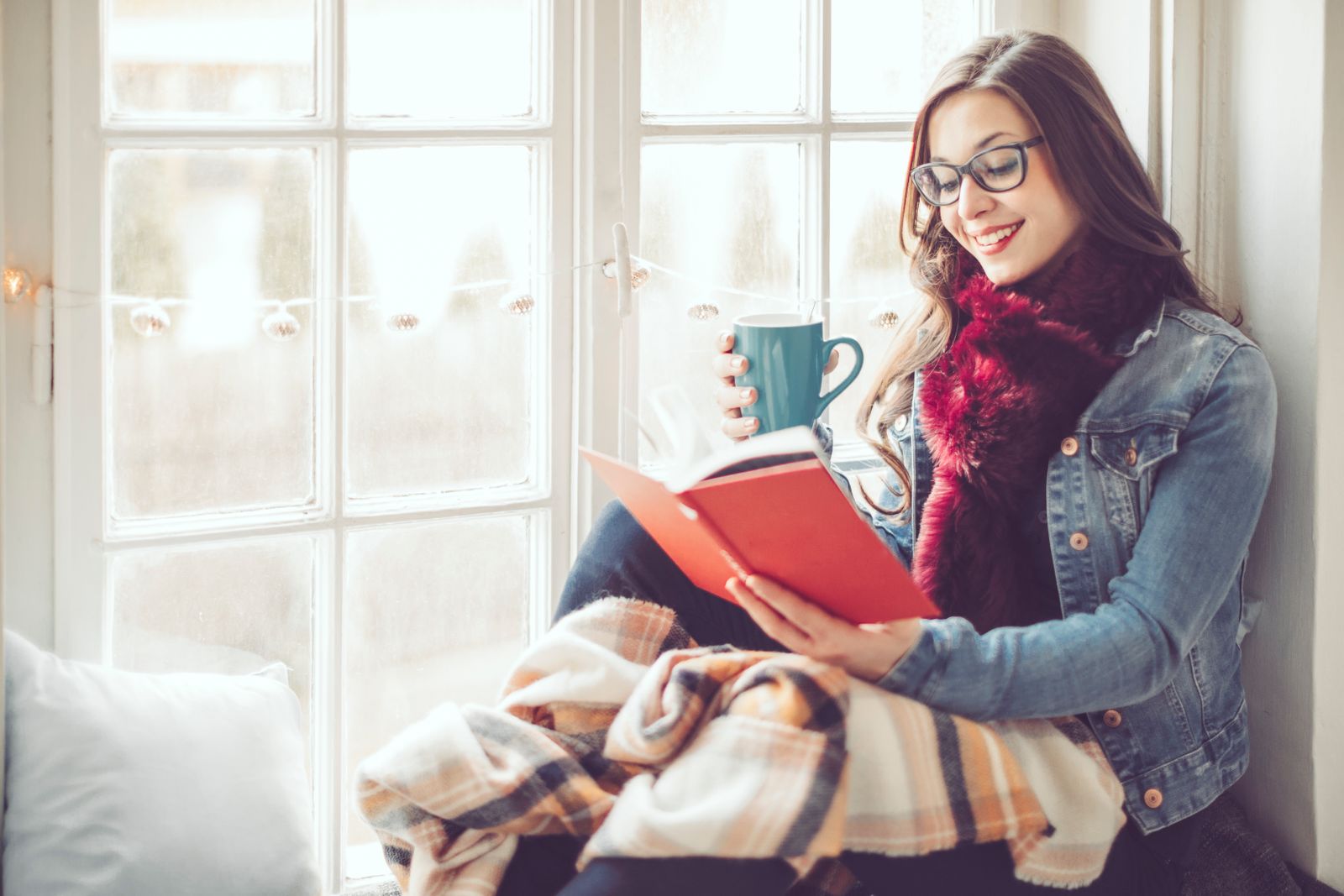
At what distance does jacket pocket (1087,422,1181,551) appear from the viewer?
1.26 meters

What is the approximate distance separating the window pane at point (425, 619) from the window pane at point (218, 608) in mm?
58

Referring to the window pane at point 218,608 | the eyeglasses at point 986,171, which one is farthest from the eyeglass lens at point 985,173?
the window pane at point 218,608

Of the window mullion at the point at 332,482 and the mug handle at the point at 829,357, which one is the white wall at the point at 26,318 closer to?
the window mullion at the point at 332,482

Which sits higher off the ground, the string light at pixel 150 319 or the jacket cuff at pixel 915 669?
the string light at pixel 150 319

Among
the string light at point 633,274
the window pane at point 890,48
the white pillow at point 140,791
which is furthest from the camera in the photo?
the window pane at point 890,48

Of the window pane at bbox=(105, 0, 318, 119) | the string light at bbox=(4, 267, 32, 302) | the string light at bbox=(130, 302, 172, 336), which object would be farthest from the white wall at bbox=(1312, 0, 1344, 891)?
the string light at bbox=(4, 267, 32, 302)

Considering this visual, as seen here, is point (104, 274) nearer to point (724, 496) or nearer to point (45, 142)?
point (45, 142)

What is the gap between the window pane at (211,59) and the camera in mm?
1358

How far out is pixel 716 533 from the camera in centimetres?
104

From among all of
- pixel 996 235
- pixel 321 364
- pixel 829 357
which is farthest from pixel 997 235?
pixel 321 364

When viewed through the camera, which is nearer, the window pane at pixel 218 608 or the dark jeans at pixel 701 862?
the dark jeans at pixel 701 862

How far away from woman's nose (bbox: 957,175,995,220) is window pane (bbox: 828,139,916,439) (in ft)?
1.16

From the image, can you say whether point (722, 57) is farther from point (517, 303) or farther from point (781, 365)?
point (781, 365)

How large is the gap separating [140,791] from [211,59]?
2.52 feet
